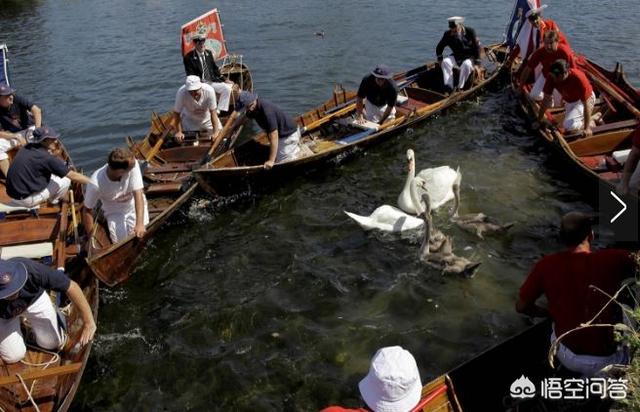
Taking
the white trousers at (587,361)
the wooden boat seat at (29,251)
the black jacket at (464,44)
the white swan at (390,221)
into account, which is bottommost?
the white swan at (390,221)

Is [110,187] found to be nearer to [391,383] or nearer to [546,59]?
[391,383]

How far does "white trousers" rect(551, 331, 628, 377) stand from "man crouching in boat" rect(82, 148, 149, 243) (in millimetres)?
6305

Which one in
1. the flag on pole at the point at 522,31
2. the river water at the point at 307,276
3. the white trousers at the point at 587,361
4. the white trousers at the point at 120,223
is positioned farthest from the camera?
the flag on pole at the point at 522,31

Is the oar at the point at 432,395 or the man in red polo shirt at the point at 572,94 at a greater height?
the man in red polo shirt at the point at 572,94

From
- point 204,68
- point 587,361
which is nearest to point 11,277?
point 587,361

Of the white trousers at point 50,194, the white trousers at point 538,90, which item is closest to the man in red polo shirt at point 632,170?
the white trousers at point 538,90

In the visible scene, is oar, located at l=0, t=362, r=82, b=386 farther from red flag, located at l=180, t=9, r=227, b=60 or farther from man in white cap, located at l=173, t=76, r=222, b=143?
red flag, located at l=180, t=9, r=227, b=60

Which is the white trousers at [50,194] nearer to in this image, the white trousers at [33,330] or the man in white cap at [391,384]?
the white trousers at [33,330]

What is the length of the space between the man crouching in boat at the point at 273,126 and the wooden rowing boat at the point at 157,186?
4.81 feet

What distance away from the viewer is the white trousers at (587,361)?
4.93 meters

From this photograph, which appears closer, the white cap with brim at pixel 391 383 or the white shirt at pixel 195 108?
the white cap with brim at pixel 391 383

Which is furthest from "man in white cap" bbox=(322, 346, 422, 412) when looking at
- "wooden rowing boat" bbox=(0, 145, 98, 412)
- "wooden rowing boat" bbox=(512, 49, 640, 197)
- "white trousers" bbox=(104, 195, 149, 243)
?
"wooden rowing boat" bbox=(512, 49, 640, 197)

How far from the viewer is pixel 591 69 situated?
13.8 metres

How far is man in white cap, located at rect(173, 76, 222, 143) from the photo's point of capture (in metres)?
12.0
